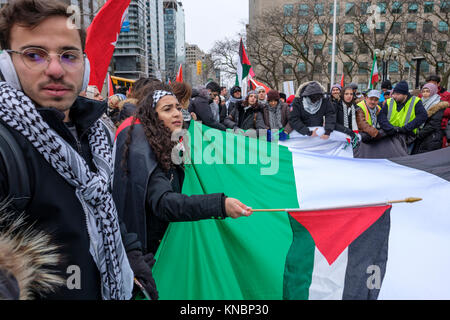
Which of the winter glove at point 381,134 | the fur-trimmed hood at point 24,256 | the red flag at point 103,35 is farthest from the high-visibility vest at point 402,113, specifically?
the fur-trimmed hood at point 24,256

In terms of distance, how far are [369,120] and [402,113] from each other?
2.20 feet

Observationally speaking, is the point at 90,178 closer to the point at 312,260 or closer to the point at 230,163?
the point at 312,260

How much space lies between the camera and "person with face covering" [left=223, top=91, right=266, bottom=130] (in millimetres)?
8664

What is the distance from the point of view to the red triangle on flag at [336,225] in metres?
Result: 2.44

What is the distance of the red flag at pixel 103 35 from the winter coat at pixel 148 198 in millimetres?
2073

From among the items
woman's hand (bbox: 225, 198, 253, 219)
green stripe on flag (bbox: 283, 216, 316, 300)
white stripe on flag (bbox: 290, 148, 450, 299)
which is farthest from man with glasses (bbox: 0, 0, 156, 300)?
white stripe on flag (bbox: 290, 148, 450, 299)

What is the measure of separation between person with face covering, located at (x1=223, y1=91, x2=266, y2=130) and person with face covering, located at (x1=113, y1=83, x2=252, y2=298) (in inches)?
235

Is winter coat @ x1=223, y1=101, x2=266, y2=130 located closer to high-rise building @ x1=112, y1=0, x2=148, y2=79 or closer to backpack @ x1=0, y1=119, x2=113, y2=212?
backpack @ x1=0, y1=119, x2=113, y2=212

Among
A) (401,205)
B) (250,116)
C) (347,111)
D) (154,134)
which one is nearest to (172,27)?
(250,116)

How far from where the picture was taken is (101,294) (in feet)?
4.96

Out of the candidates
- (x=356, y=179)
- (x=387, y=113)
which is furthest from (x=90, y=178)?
(x=387, y=113)

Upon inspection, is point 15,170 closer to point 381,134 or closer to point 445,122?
point 381,134
